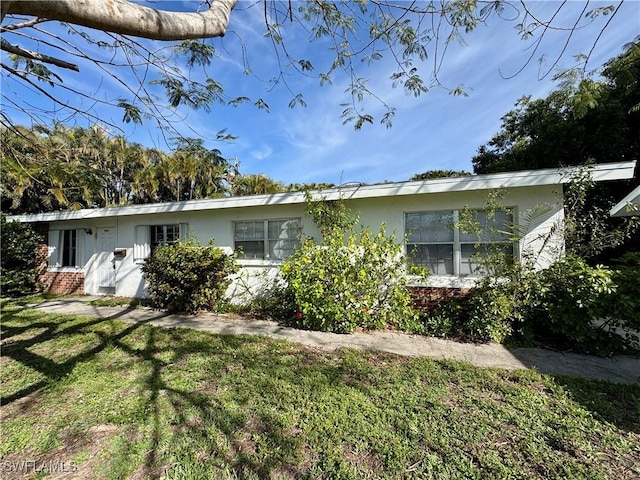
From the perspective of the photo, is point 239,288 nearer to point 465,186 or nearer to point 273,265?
point 273,265

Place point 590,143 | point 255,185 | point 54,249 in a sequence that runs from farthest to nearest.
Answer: point 255,185, point 590,143, point 54,249

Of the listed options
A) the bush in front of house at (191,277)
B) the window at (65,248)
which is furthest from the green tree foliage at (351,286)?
the window at (65,248)

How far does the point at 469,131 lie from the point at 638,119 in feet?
25.9

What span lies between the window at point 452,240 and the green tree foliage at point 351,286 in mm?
698

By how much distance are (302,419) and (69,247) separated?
12164 millimetres

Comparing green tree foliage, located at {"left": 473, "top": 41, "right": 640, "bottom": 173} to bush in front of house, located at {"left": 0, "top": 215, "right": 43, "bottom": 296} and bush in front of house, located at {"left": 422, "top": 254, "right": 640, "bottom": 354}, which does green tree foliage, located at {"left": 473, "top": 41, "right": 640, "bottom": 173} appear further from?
bush in front of house, located at {"left": 0, "top": 215, "right": 43, "bottom": 296}

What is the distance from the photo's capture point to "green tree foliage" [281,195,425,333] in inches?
224

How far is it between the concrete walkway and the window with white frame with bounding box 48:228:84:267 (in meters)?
4.24

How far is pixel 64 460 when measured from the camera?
2385 mm

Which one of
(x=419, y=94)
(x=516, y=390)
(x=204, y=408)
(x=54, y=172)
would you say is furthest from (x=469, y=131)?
(x=54, y=172)

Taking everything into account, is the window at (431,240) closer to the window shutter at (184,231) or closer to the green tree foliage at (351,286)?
the green tree foliage at (351,286)

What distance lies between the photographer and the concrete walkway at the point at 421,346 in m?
4.02

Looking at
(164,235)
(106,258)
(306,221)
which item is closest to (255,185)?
(164,235)

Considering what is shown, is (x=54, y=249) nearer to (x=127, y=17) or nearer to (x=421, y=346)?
(x=127, y=17)
